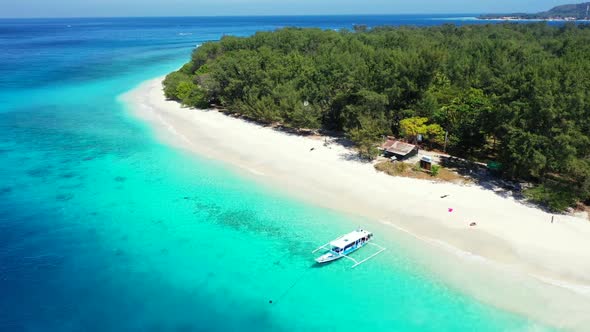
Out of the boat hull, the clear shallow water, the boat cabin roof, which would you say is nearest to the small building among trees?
the clear shallow water

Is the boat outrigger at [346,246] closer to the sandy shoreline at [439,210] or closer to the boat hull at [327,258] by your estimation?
the boat hull at [327,258]

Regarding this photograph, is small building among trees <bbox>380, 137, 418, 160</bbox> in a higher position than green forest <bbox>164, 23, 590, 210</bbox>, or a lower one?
lower

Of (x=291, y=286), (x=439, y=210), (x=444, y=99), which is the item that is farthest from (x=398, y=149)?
(x=291, y=286)

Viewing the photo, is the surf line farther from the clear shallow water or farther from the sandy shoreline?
the sandy shoreline

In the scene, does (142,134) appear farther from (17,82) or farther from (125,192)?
(17,82)

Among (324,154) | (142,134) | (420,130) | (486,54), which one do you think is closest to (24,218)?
(142,134)

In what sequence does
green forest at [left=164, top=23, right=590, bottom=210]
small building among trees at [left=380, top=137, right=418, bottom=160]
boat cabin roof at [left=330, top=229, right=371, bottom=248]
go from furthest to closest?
small building among trees at [left=380, top=137, right=418, bottom=160], green forest at [left=164, top=23, right=590, bottom=210], boat cabin roof at [left=330, top=229, right=371, bottom=248]

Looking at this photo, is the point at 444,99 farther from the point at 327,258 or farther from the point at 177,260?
the point at 177,260
